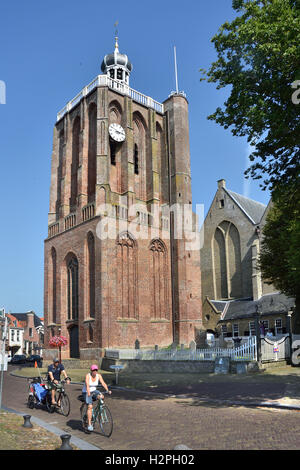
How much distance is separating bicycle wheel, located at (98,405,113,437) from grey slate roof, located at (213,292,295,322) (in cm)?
2778

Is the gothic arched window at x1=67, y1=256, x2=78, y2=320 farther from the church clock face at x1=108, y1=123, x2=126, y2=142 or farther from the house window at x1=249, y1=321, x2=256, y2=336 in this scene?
the house window at x1=249, y1=321, x2=256, y2=336

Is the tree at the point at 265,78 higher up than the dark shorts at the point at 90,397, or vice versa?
the tree at the point at 265,78

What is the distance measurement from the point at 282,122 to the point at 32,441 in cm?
1053

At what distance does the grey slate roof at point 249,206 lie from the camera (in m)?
46.4

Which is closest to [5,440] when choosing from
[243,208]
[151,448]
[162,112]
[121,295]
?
[151,448]

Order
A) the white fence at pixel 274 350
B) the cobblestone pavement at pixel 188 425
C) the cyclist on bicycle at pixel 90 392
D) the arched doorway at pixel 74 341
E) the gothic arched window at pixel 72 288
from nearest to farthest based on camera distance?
the cobblestone pavement at pixel 188 425
the cyclist on bicycle at pixel 90 392
the white fence at pixel 274 350
the arched doorway at pixel 74 341
the gothic arched window at pixel 72 288

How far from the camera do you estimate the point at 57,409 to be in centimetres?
1198

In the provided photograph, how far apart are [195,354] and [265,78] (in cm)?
1560

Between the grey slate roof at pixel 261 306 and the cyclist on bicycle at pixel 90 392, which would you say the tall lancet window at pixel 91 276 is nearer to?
the grey slate roof at pixel 261 306

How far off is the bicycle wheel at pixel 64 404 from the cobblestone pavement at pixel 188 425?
20 cm

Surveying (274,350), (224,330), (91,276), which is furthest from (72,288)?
(274,350)

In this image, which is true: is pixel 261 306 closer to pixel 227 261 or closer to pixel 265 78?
pixel 227 261

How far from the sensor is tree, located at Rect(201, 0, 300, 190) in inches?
458

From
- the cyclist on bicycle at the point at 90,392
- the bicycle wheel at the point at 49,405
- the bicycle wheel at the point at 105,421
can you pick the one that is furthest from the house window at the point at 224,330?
the bicycle wheel at the point at 105,421
